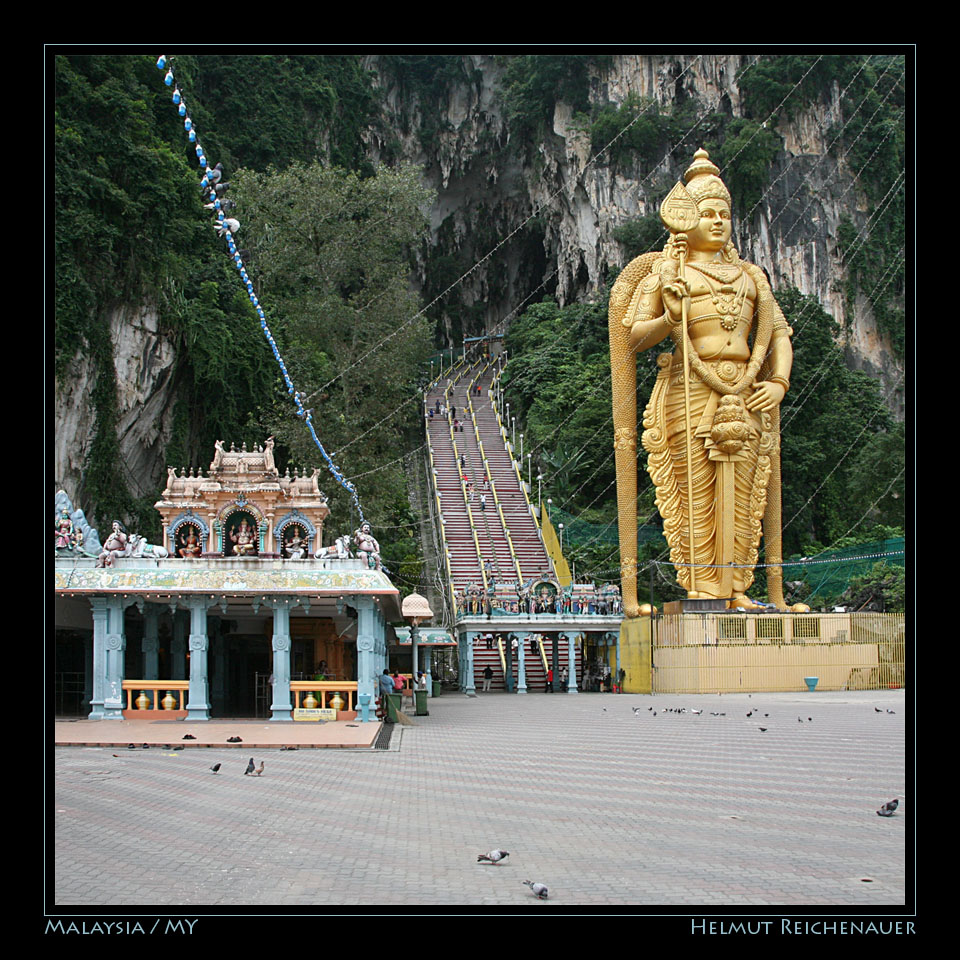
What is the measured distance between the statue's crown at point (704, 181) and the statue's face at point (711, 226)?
16 centimetres

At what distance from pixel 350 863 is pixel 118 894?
60.3 inches

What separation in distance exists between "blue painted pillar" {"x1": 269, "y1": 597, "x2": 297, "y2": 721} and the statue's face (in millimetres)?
16511

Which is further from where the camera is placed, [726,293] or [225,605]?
[726,293]

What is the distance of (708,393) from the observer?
30422 millimetres

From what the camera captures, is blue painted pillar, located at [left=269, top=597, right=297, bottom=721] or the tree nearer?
blue painted pillar, located at [left=269, top=597, right=297, bottom=721]

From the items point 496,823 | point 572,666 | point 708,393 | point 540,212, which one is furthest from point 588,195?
point 496,823

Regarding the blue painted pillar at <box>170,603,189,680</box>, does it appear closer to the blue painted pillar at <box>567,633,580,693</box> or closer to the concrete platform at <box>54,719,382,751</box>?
the concrete platform at <box>54,719,382,751</box>

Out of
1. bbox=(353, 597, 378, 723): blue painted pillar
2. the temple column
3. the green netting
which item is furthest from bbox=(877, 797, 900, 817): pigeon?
the green netting

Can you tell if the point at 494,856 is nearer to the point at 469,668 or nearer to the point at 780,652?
the point at 780,652

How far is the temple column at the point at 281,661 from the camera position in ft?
61.8

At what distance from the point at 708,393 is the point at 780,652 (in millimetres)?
7191

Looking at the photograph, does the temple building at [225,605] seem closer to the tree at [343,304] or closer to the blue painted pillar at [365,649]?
the blue painted pillar at [365,649]

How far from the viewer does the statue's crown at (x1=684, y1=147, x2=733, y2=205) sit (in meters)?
30.2

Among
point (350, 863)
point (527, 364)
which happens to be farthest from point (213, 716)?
point (527, 364)
